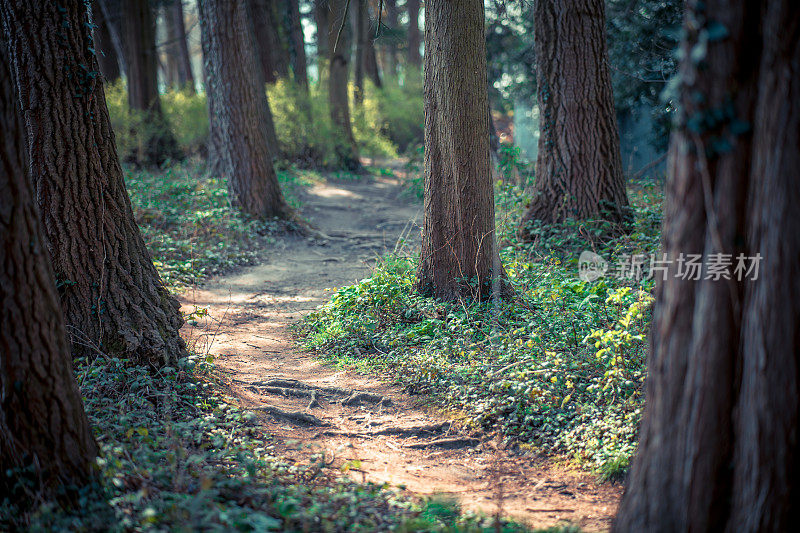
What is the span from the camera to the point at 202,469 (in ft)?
11.2

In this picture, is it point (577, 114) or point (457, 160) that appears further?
point (577, 114)

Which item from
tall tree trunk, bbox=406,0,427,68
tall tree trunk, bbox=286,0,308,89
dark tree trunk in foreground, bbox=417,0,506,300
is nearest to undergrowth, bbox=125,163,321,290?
dark tree trunk in foreground, bbox=417,0,506,300

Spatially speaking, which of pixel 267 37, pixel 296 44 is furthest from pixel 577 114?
pixel 296 44

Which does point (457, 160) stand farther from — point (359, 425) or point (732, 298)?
point (732, 298)

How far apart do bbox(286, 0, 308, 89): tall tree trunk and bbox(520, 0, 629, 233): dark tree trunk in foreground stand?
1202 cm

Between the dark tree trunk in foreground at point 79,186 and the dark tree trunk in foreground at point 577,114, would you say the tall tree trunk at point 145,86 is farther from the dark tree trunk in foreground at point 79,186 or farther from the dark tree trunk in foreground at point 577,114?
the dark tree trunk in foreground at point 79,186

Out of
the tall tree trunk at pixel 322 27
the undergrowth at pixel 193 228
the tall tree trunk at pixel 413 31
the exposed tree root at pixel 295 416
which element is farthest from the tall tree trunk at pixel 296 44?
the exposed tree root at pixel 295 416

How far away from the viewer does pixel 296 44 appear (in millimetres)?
18922

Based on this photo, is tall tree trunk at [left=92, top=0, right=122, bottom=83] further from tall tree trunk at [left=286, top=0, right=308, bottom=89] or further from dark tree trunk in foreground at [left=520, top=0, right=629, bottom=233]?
dark tree trunk in foreground at [left=520, top=0, right=629, bottom=233]

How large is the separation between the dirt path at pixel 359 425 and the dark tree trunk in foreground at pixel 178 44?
491 inches

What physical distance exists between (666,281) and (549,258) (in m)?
5.00

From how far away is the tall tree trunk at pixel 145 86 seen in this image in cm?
1472

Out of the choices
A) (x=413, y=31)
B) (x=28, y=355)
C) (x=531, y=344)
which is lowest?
(x=531, y=344)

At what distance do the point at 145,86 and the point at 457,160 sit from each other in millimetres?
12361
